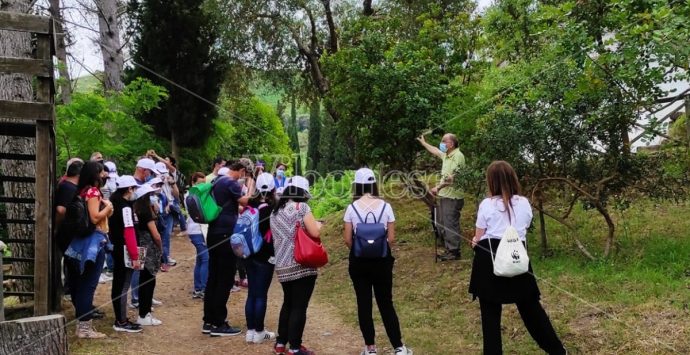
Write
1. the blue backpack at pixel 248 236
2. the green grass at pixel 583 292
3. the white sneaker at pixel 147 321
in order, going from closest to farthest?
the green grass at pixel 583 292
the blue backpack at pixel 248 236
the white sneaker at pixel 147 321

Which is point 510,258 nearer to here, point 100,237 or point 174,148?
point 100,237

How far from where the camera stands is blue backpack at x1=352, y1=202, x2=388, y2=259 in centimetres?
526

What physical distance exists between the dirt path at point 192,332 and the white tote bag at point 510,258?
2.16 m

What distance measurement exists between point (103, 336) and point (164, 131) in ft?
40.0

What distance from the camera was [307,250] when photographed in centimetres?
534

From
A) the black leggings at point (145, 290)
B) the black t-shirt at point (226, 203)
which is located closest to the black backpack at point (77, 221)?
the black leggings at point (145, 290)

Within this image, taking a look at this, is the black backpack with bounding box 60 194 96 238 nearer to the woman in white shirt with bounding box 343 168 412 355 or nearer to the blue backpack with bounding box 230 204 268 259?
the blue backpack with bounding box 230 204 268 259

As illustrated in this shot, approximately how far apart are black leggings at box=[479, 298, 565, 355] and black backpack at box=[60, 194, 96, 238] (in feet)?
12.4

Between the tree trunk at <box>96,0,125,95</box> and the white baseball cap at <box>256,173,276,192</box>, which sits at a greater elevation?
the tree trunk at <box>96,0,125,95</box>

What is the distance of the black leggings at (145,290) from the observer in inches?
258

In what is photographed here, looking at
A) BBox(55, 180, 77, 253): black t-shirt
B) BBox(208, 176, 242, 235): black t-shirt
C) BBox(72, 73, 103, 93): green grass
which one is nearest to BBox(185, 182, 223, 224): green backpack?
BBox(208, 176, 242, 235): black t-shirt

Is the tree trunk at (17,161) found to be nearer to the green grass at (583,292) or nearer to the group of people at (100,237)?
the group of people at (100,237)

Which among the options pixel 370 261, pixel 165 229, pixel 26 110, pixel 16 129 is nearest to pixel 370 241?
pixel 370 261

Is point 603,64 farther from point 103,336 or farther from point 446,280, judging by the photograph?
point 103,336
